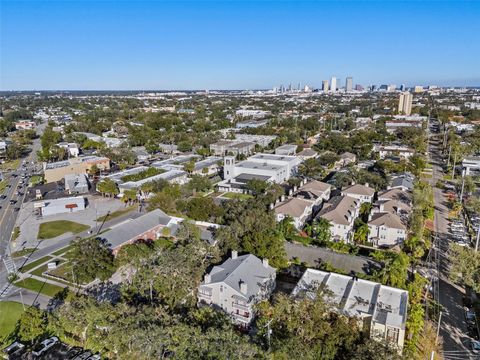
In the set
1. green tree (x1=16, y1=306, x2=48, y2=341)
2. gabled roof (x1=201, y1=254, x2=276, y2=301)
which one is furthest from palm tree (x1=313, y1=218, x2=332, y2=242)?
green tree (x1=16, y1=306, x2=48, y2=341)

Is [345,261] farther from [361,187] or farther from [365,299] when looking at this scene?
[361,187]

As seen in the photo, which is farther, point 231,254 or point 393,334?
point 231,254

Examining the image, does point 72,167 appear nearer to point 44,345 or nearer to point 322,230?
point 44,345

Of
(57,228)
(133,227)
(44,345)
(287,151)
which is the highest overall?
(133,227)

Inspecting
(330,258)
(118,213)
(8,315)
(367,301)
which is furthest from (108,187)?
(367,301)

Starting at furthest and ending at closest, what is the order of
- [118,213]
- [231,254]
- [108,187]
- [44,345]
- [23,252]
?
[108,187]
[118,213]
[23,252]
[231,254]
[44,345]

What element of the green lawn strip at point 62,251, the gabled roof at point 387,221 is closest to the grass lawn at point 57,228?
the green lawn strip at point 62,251

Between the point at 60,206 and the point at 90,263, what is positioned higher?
the point at 90,263
